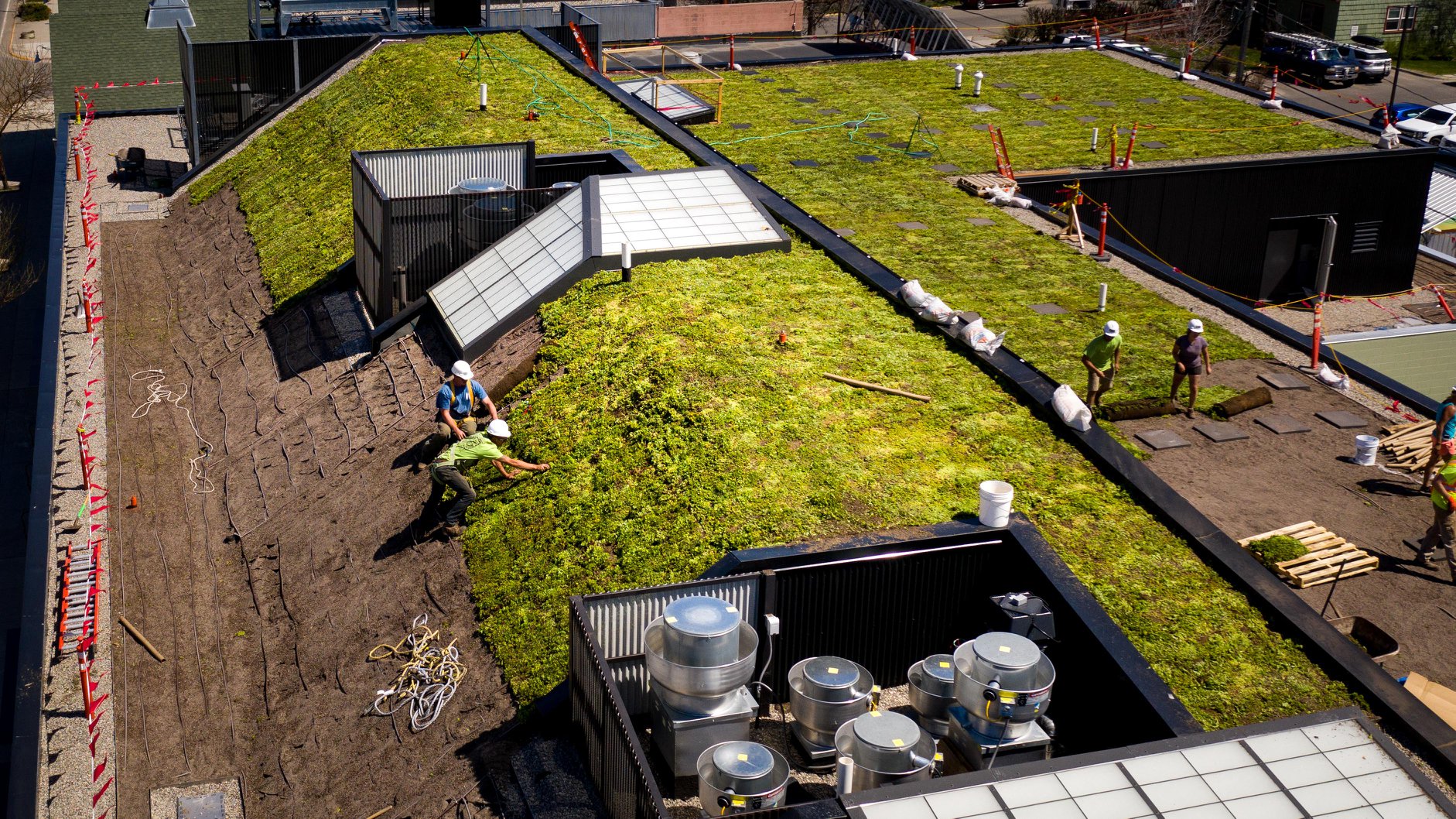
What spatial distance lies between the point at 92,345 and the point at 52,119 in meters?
37.5

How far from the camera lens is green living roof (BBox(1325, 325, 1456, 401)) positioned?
26906 millimetres

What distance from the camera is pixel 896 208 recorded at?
28.6 m

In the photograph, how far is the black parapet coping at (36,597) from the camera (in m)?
13.9

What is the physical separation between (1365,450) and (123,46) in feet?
150

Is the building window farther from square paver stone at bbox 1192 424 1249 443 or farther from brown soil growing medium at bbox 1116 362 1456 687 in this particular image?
square paver stone at bbox 1192 424 1249 443

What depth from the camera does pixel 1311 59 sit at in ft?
198

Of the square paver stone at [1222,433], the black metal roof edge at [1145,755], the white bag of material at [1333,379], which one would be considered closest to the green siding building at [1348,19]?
the white bag of material at [1333,379]

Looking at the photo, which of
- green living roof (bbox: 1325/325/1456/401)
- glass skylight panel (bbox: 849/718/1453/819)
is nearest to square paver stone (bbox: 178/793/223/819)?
glass skylight panel (bbox: 849/718/1453/819)

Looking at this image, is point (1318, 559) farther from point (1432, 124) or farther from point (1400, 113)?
point (1400, 113)

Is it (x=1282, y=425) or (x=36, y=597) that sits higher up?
(x=1282, y=425)

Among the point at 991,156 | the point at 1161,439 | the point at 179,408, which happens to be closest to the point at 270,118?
the point at 179,408

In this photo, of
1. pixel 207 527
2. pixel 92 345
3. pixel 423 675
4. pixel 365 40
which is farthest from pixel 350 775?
pixel 365 40

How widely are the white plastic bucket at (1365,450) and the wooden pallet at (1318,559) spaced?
2.44 m

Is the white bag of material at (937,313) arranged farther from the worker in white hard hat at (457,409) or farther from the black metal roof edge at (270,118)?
the black metal roof edge at (270,118)
